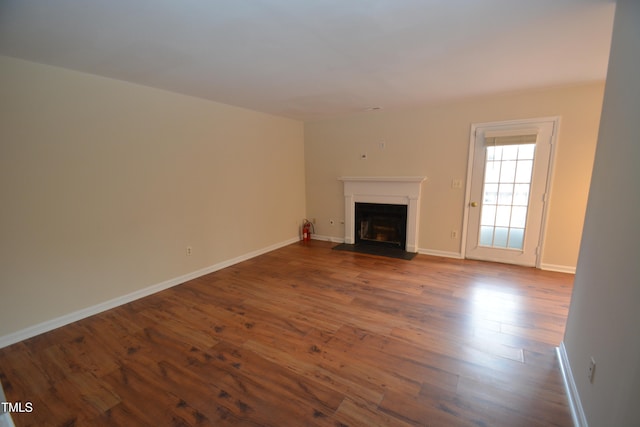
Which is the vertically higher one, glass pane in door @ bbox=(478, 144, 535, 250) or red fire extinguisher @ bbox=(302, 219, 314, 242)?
glass pane in door @ bbox=(478, 144, 535, 250)

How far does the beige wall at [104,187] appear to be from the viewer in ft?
7.42

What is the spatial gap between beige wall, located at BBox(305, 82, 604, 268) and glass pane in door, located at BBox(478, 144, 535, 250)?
298 millimetres

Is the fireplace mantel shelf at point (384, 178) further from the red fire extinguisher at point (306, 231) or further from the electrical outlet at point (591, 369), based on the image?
the electrical outlet at point (591, 369)

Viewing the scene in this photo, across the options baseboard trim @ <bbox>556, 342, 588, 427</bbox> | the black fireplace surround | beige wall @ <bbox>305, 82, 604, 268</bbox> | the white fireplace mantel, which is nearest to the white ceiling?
beige wall @ <bbox>305, 82, 604, 268</bbox>

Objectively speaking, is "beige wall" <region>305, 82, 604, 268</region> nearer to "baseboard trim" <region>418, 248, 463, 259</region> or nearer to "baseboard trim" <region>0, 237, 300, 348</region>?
"baseboard trim" <region>418, 248, 463, 259</region>

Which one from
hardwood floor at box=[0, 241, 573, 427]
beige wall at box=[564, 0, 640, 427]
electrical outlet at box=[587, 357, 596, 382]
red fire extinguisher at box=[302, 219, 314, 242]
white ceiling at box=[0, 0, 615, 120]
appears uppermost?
white ceiling at box=[0, 0, 615, 120]

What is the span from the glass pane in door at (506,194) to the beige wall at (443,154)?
0.30m

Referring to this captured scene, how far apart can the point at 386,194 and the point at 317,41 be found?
308 centimetres

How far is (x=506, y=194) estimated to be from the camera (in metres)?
3.83

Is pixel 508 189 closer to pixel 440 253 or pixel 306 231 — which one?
pixel 440 253

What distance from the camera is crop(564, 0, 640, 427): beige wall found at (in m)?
1.11

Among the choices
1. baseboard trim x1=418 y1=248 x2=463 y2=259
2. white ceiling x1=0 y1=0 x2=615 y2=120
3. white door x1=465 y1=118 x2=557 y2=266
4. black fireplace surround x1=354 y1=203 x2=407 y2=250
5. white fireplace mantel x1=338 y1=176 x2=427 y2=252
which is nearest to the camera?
white ceiling x1=0 y1=0 x2=615 y2=120

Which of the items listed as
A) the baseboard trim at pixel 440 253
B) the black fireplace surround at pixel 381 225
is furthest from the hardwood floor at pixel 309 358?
the black fireplace surround at pixel 381 225

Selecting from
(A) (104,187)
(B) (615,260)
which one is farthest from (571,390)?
(A) (104,187)
